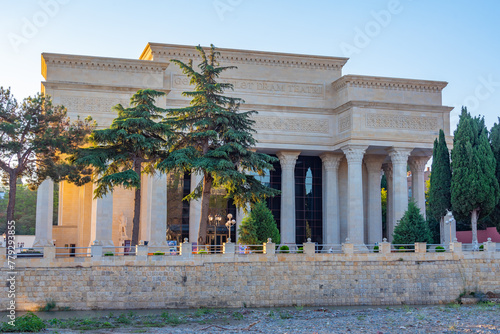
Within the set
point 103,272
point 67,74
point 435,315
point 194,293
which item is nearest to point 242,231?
point 194,293

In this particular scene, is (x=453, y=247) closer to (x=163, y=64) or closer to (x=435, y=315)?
(x=435, y=315)

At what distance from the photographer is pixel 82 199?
48.8 m

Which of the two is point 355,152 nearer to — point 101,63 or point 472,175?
point 472,175

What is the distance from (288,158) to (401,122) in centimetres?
894

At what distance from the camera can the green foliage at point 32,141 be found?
30.8 m

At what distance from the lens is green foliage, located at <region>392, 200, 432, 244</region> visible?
38438 mm

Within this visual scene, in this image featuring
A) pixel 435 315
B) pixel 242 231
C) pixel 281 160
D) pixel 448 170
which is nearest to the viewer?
pixel 435 315

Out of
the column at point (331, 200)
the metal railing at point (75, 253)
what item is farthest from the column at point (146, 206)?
the column at point (331, 200)

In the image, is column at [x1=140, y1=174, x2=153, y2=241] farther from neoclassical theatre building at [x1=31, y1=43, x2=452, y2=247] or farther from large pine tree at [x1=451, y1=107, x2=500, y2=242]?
large pine tree at [x1=451, y1=107, x2=500, y2=242]

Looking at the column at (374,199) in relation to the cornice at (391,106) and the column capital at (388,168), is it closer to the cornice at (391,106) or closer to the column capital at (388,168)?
the column capital at (388,168)

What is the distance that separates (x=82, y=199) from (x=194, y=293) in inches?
864

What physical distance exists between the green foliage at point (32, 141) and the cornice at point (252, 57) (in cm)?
1468

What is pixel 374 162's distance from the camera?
5103cm

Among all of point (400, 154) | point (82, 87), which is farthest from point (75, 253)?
point (400, 154)
